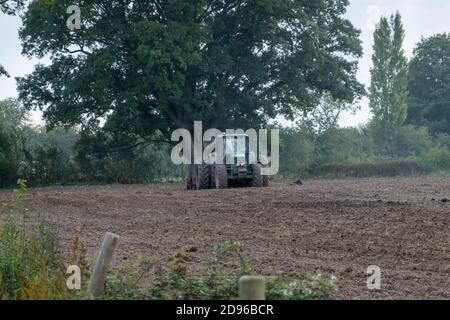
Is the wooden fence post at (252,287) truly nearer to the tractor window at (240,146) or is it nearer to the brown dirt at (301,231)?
the brown dirt at (301,231)

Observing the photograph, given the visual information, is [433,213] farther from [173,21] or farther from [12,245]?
[173,21]

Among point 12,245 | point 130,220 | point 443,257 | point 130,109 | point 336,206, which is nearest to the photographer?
point 12,245

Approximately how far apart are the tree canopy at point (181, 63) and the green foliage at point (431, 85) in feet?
127

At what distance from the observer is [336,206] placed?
21000 millimetres

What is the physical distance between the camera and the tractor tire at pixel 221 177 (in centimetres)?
3244

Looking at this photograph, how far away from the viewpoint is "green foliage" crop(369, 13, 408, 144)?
72938 mm

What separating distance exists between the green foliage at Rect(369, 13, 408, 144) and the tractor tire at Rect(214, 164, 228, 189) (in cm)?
4241

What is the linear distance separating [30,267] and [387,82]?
218 feet

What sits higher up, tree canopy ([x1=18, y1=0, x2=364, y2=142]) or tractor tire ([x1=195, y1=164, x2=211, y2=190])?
tree canopy ([x1=18, y1=0, x2=364, y2=142])

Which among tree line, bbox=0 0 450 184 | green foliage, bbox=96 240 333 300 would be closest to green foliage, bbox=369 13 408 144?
tree line, bbox=0 0 450 184

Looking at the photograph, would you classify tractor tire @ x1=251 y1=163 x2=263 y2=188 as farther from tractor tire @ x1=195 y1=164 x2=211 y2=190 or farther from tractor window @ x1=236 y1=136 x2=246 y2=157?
tractor tire @ x1=195 y1=164 x2=211 y2=190
